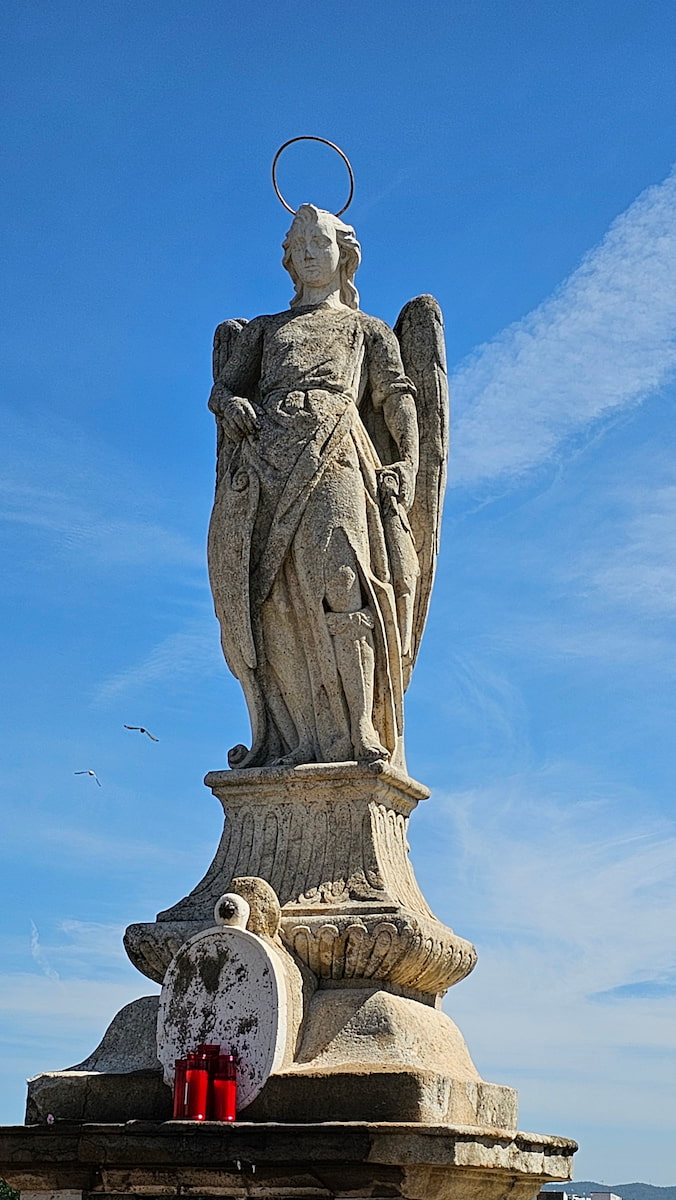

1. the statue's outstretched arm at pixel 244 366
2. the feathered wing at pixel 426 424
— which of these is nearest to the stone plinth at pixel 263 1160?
the feathered wing at pixel 426 424

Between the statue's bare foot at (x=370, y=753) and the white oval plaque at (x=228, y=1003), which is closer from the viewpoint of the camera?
the white oval plaque at (x=228, y=1003)

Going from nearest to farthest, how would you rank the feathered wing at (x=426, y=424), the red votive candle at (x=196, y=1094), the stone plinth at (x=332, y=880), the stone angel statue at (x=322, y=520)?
the red votive candle at (x=196, y=1094) → the stone plinth at (x=332, y=880) → the stone angel statue at (x=322, y=520) → the feathered wing at (x=426, y=424)

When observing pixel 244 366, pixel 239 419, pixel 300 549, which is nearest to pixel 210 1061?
pixel 300 549

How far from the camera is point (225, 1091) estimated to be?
7719 millimetres

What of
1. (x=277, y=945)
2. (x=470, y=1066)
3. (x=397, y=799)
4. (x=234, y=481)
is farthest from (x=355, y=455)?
(x=470, y=1066)

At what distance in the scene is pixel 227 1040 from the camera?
811 centimetres

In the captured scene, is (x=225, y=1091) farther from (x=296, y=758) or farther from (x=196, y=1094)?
(x=296, y=758)

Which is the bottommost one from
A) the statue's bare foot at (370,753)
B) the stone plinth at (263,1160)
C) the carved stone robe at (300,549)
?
the stone plinth at (263,1160)

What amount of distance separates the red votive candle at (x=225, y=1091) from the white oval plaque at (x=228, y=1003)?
11 centimetres

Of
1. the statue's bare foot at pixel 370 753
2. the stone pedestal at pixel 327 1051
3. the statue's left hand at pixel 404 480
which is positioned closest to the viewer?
the stone pedestal at pixel 327 1051

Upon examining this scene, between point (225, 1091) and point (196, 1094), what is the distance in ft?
0.49

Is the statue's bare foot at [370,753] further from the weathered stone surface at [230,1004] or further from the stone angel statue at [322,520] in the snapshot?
the weathered stone surface at [230,1004]

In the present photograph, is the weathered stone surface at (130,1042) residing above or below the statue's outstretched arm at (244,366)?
below

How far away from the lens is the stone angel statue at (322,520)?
934 cm
